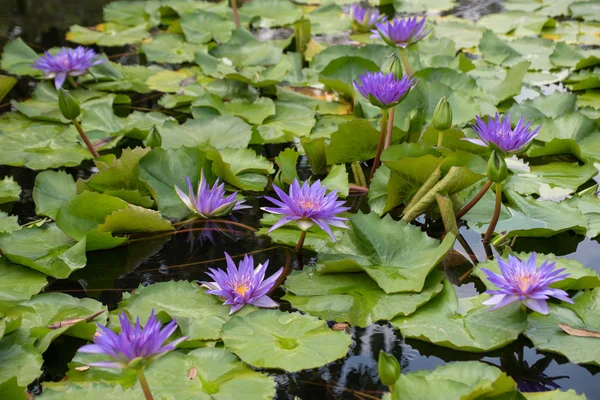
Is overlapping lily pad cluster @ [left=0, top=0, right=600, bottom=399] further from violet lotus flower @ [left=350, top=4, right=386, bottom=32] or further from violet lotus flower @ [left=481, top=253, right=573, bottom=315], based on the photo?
violet lotus flower @ [left=350, top=4, right=386, bottom=32]

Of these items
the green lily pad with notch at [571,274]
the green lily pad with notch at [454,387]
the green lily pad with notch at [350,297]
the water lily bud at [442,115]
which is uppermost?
the water lily bud at [442,115]

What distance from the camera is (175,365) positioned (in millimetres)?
1474

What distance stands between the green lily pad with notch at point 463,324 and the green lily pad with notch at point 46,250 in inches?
35.3

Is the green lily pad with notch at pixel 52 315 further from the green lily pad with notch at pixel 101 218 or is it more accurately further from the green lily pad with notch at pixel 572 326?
the green lily pad with notch at pixel 572 326

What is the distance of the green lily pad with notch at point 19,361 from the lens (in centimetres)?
146

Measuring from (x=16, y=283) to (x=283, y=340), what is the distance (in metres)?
0.77

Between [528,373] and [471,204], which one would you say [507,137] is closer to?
[471,204]

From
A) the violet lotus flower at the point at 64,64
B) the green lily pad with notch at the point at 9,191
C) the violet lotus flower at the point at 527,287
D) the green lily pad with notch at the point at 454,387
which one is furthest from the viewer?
the violet lotus flower at the point at 64,64

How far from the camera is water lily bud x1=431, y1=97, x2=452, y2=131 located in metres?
2.18

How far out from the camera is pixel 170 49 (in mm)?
3941

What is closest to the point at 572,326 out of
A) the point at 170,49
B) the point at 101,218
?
the point at 101,218

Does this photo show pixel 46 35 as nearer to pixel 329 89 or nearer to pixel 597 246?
pixel 329 89

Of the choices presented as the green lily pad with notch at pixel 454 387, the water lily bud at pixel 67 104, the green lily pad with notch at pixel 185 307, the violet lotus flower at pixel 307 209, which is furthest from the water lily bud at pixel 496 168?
the water lily bud at pixel 67 104

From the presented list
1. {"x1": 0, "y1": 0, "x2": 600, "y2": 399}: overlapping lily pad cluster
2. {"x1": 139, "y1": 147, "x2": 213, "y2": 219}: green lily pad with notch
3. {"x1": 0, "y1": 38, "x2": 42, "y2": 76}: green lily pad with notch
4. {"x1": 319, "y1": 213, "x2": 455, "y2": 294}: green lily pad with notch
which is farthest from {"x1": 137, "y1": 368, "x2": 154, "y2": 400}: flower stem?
{"x1": 0, "y1": 38, "x2": 42, "y2": 76}: green lily pad with notch
